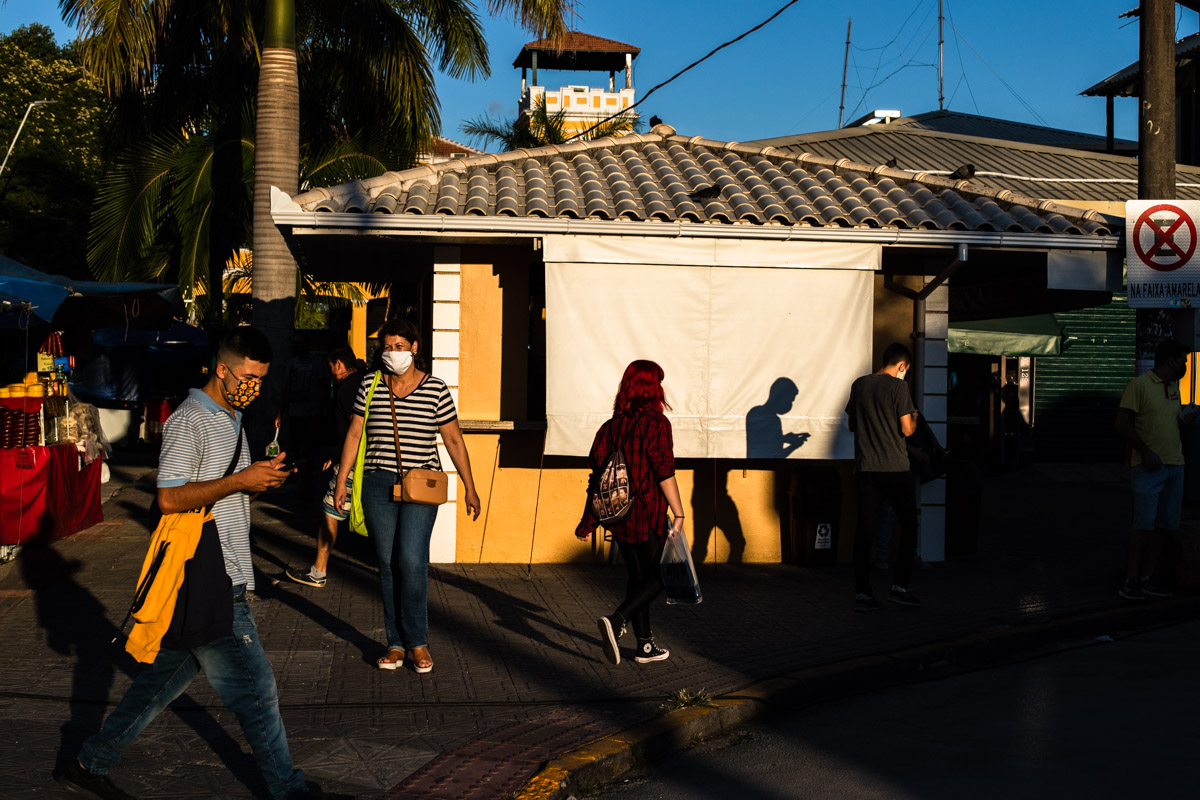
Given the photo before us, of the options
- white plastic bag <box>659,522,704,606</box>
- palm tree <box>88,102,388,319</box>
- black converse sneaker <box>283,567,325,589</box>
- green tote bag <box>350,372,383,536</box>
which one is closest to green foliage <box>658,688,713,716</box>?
white plastic bag <box>659,522,704,606</box>

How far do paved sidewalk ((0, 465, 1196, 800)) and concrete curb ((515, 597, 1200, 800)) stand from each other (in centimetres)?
3

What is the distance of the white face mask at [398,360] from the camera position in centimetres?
670

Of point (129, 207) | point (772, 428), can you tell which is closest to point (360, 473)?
point (772, 428)

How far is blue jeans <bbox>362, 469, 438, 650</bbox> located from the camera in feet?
21.9

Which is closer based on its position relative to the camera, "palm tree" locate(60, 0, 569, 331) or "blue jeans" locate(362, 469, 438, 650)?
"blue jeans" locate(362, 469, 438, 650)

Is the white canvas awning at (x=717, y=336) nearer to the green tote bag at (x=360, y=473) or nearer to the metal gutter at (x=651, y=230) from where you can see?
the metal gutter at (x=651, y=230)

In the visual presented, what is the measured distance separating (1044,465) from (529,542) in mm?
12449

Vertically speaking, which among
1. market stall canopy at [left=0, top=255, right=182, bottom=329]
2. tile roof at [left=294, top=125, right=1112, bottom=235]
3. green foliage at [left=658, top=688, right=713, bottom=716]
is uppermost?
tile roof at [left=294, top=125, right=1112, bottom=235]

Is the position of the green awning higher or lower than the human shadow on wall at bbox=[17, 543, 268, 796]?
higher

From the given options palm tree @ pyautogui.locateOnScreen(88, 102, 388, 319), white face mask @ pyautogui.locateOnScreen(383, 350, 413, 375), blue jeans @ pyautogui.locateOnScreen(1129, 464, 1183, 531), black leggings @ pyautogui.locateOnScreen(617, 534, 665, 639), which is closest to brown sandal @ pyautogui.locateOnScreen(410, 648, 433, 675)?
black leggings @ pyautogui.locateOnScreen(617, 534, 665, 639)

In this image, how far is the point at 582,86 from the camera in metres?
55.1

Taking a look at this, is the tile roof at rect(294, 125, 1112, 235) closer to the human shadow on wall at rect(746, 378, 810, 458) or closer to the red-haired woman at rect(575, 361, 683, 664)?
the human shadow on wall at rect(746, 378, 810, 458)

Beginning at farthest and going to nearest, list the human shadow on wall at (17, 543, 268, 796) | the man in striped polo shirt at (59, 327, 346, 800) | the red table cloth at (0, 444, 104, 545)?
the red table cloth at (0, 444, 104, 545) < the human shadow on wall at (17, 543, 268, 796) < the man in striped polo shirt at (59, 327, 346, 800)

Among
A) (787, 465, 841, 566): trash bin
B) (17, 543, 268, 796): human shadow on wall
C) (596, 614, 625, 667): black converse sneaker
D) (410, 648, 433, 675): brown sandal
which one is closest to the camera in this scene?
(17, 543, 268, 796): human shadow on wall
